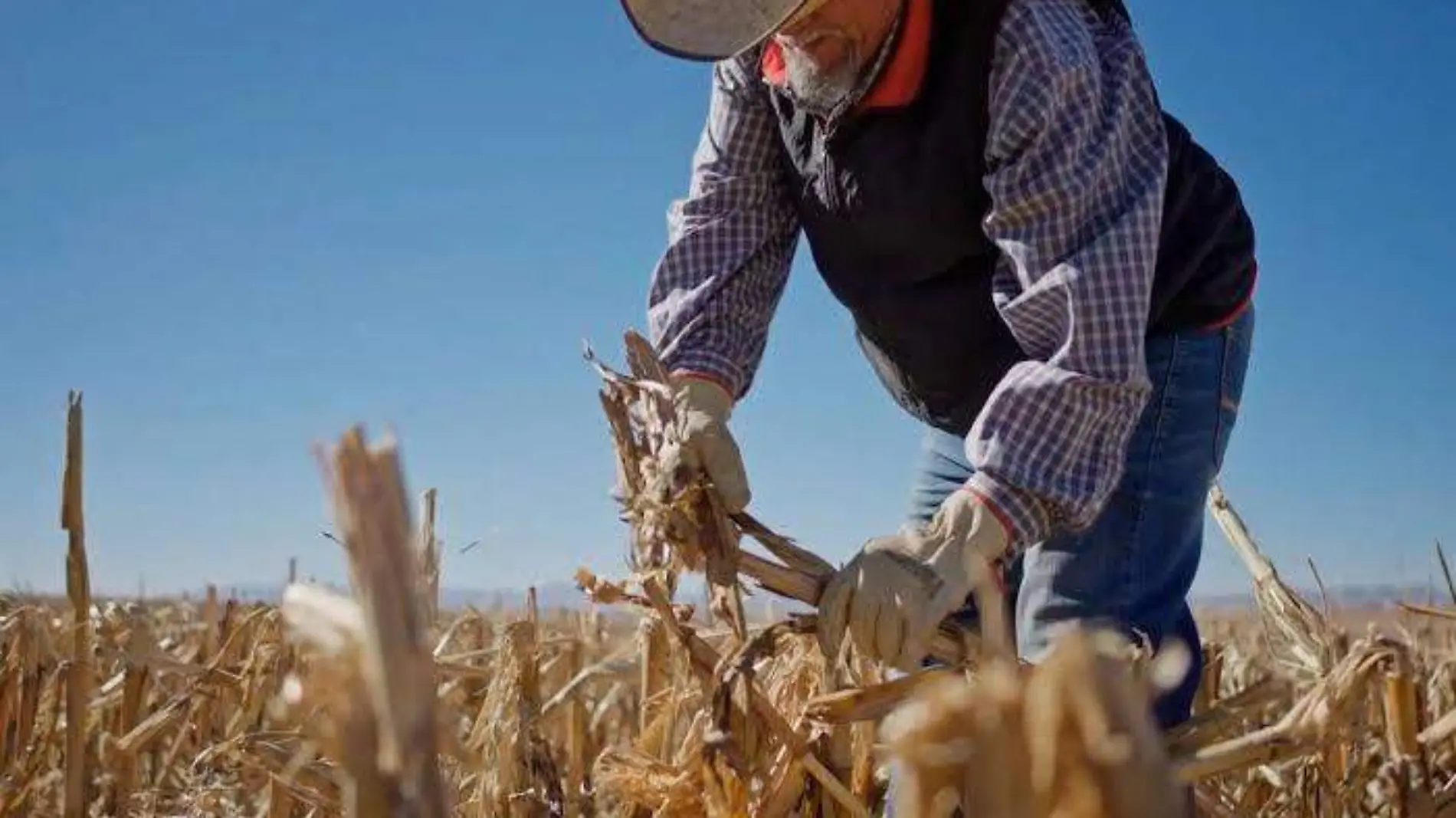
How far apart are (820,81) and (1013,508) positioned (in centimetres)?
89

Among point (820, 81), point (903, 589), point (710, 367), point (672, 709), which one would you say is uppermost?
point (820, 81)

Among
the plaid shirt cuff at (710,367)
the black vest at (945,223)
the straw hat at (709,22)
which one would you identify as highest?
the straw hat at (709,22)

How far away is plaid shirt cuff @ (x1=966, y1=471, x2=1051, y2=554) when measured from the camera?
230cm

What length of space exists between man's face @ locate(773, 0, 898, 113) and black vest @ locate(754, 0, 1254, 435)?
0.24 feet

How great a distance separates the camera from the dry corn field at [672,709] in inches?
32.6

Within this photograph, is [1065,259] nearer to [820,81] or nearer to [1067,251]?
[1067,251]

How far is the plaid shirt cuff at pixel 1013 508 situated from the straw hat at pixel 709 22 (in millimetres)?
826

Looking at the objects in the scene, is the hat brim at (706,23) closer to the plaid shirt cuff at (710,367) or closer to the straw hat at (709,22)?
the straw hat at (709,22)

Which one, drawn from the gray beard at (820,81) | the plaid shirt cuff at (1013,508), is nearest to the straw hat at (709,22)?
the gray beard at (820,81)

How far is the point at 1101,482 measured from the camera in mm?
2398

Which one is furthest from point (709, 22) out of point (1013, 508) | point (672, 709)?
point (672, 709)

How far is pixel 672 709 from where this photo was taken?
2.43 m

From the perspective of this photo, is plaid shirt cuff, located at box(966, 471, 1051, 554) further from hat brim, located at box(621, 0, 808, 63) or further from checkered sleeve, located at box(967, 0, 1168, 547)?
hat brim, located at box(621, 0, 808, 63)

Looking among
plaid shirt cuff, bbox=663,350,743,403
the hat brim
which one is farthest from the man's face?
plaid shirt cuff, bbox=663,350,743,403
